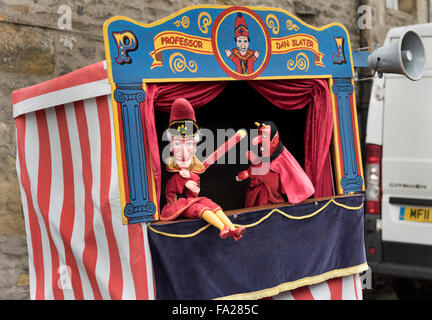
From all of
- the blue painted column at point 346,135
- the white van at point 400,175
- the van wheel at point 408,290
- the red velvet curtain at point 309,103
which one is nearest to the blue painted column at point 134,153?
the red velvet curtain at point 309,103

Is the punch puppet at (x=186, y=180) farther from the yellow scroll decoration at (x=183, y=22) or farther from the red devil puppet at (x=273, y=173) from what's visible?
the red devil puppet at (x=273, y=173)

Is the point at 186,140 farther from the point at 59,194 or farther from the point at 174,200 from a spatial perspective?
the point at 59,194

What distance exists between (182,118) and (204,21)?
2.16 ft

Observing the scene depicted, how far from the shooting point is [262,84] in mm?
4219

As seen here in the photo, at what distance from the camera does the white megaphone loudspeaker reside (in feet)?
14.7

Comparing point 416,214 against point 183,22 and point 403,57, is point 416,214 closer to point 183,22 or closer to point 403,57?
point 403,57

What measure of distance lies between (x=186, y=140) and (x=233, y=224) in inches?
24.1

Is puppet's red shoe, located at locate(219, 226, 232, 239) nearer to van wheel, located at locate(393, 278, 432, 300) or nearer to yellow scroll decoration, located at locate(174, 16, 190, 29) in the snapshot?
yellow scroll decoration, located at locate(174, 16, 190, 29)

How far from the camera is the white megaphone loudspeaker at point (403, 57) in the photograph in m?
4.48

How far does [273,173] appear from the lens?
14.5 ft

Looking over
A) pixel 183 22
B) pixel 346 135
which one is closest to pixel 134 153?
pixel 183 22

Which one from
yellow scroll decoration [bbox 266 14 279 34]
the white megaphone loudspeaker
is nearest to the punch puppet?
yellow scroll decoration [bbox 266 14 279 34]

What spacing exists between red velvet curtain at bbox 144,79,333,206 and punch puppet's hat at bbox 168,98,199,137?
5.5 inches

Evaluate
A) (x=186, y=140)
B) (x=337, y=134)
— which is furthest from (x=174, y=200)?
(x=337, y=134)
